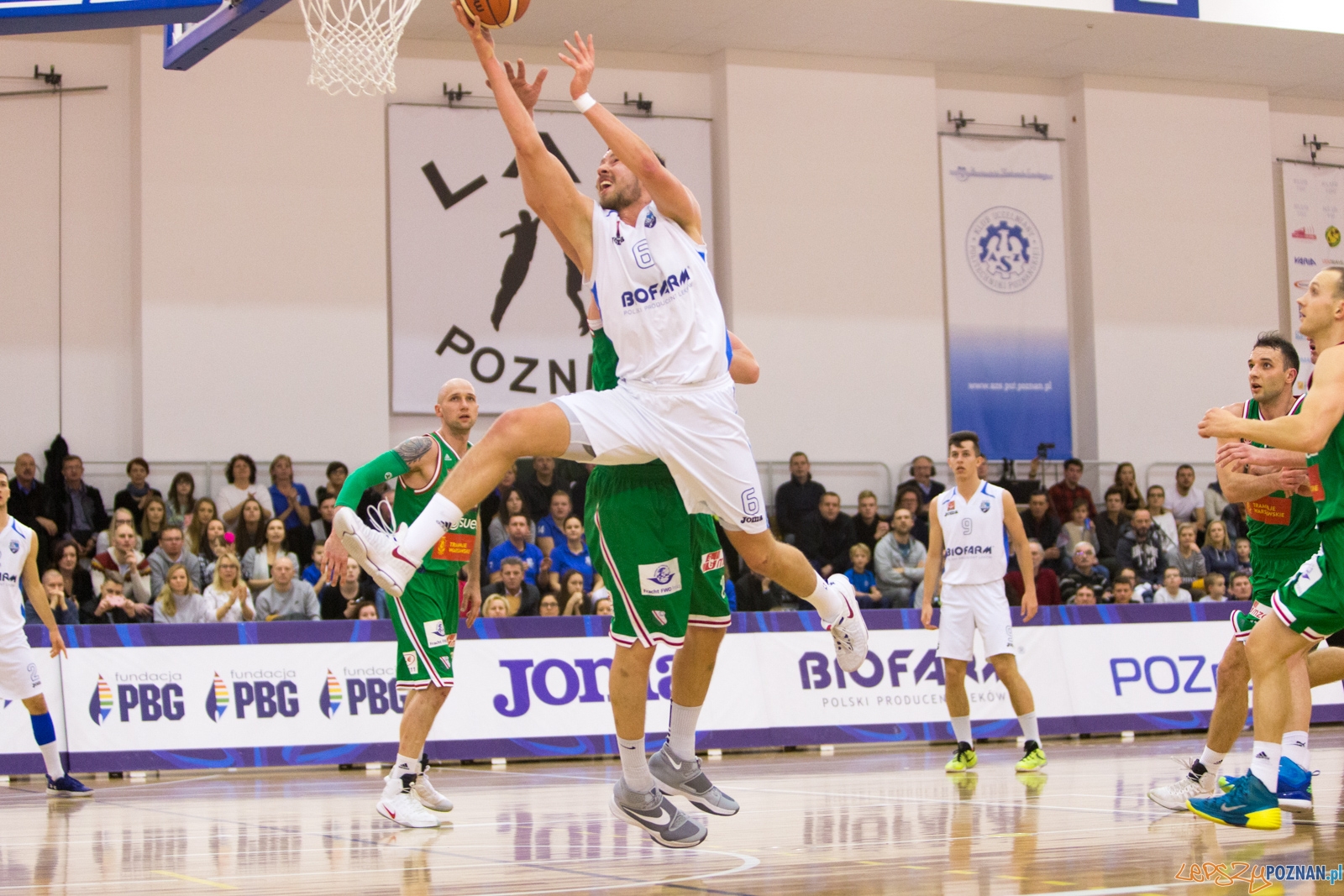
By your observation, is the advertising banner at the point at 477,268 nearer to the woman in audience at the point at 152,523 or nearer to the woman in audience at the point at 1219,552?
the woman in audience at the point at 152,523

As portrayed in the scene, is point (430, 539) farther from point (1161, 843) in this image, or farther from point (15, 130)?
point (15, 130)

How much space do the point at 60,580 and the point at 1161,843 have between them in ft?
33.9

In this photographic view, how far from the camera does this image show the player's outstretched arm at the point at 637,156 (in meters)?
5.53

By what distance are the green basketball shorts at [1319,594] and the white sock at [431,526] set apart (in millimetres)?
3410

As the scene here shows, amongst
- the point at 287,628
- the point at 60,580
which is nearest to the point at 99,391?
the point at 60,580

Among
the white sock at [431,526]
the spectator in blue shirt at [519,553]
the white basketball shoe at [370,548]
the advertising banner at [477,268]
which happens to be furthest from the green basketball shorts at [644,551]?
the advertising banner at [477,268]

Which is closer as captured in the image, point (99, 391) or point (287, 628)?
point (287, 628)

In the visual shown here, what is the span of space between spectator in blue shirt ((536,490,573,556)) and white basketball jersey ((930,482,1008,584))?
5633 mm

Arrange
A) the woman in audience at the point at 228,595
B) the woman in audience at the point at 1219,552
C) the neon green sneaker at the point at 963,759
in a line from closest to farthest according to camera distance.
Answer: the neon green sneaker at the point at 963,759
the woman in audience at the point at 228,595
the woman in audience at the point at 1219,552

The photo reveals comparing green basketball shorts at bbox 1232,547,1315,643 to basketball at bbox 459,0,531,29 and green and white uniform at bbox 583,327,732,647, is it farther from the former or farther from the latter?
basketball at bbox 459,0,531,29

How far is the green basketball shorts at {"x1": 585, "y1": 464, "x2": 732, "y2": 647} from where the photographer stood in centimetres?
573

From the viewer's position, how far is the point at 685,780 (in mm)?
6125

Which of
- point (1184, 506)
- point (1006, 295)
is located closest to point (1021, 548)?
point (1184, 506)

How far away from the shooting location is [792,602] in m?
15.8
